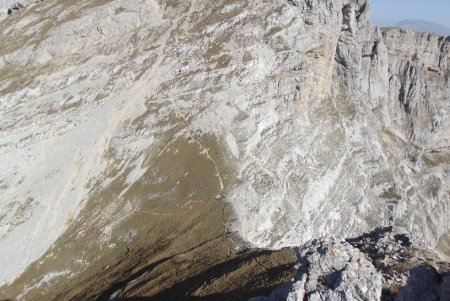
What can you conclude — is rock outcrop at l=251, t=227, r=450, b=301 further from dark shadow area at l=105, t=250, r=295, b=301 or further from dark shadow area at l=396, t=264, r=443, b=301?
dark shadow area at l=105, t=250, r=295, b=301

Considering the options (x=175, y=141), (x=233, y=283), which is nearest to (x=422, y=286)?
(x=233, y=283)

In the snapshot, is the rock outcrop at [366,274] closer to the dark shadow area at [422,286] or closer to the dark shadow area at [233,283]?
the dark shadow area at [422,286]

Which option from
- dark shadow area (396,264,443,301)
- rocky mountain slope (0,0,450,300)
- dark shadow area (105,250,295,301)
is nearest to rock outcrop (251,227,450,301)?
dark shadow area (396,264,443,301)

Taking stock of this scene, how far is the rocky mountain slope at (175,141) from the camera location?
195 ft

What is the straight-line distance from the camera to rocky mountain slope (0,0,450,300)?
59531mm

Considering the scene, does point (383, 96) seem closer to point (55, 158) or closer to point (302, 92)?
point (302, 92)

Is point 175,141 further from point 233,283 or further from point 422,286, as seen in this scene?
point 422,286

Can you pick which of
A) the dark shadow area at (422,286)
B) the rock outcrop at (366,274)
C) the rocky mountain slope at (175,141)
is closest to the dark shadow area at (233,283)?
the rocky mountain slope at (175,141)

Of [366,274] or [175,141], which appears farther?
[175,141]

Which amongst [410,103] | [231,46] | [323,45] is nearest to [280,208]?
[231,46]

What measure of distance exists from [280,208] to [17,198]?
4117 centimetres

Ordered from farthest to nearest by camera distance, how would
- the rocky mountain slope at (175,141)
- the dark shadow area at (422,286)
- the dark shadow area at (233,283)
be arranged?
the rocky mountain slope at (175,141)
the dark shadow area at (233,283)
the dark shadow area at (422,286)

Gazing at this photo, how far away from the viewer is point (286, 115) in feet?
269

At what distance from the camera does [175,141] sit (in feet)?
240
